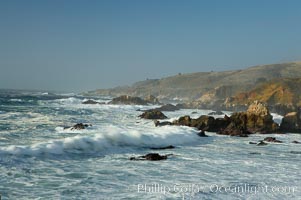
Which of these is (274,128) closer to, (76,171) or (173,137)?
(173,137)

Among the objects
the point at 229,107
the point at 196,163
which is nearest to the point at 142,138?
the point at 196,163

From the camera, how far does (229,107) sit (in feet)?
232

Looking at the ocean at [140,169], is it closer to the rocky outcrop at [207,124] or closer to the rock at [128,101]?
the rocky outcrop at [207,124]

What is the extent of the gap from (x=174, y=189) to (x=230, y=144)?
541 inches

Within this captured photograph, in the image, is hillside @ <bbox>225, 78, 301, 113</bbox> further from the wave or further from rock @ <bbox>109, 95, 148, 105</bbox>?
the wave

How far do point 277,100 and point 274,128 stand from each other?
37.0 m

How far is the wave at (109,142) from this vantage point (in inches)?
769

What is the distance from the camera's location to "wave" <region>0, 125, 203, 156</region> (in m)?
19.5

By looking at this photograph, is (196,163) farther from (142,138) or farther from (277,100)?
(277,100)

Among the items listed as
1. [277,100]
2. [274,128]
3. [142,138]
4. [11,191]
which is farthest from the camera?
[277,100]

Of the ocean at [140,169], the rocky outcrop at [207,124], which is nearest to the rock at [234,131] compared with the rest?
the rocky outcrop at [207,124]

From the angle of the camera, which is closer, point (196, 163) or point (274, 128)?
point (196, 163)

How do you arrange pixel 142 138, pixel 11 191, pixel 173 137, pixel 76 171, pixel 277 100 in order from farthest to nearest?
pixel 277 100
pixel 173 137
pixel 142 138
pixel 76 171
pixel 11 191

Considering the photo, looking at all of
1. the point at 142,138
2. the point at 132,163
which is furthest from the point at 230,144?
the point at 132,163
